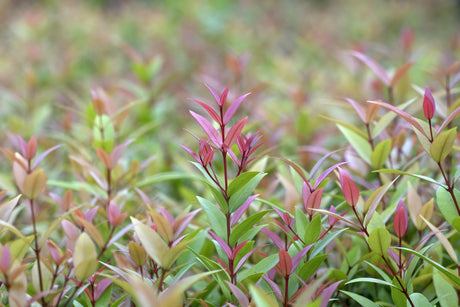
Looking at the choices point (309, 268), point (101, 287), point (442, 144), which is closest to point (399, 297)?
point (309, 268)

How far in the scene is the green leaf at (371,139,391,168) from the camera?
50.6 inches

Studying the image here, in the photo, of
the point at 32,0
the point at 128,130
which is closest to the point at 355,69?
the point at 128,130

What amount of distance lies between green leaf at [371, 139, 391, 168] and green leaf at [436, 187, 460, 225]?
8.2 inches

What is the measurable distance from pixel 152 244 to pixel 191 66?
8.75ft

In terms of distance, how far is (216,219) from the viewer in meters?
1.09

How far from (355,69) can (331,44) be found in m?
1.30

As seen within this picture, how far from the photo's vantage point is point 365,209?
1.10 m

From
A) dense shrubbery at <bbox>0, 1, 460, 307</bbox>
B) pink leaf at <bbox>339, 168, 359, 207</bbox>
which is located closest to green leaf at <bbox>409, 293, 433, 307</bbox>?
dense shrubbery at <bbox>0, 1, 460, 307</bbox>

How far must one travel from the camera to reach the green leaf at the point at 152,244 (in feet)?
3.22

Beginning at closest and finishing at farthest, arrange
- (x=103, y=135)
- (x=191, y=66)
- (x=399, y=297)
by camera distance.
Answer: (x=399, y=297) → (x=103, y=135) → (x=191, y=66)

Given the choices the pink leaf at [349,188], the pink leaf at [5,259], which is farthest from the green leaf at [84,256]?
the pink leaf at [349,188]

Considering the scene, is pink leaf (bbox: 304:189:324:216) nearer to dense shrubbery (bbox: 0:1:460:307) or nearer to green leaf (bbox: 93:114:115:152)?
dense shrubbery (bbox: 0:1:460:307)

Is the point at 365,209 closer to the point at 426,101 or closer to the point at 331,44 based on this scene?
the point at 426,101

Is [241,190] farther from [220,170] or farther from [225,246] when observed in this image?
[220,170]
